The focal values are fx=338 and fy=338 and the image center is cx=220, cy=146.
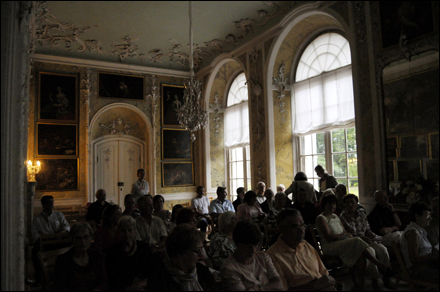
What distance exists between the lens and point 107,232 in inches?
156

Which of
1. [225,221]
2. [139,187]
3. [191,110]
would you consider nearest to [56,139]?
[139,187]

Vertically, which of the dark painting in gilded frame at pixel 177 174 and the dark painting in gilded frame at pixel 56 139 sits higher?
the dark painting in gilded frame at pixel 56 139

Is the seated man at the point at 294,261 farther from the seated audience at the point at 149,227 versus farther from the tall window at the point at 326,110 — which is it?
the tall window at the point at 326,110

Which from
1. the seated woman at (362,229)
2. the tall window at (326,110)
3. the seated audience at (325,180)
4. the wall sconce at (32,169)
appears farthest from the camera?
the wall sconce at (32,169)

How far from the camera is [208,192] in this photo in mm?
10906

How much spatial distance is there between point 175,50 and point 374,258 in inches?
161

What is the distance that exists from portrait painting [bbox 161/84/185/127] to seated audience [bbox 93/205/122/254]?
711 centimetres

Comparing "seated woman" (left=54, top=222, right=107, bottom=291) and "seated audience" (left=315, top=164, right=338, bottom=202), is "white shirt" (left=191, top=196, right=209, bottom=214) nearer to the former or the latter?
"seated audience" (left=315, top=164, right=338, bottom=202)

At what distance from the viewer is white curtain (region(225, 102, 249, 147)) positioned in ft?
33.5

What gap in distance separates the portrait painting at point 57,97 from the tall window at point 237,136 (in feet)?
15.5

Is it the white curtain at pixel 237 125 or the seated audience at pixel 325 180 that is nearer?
the seated audience at pixel 325 180

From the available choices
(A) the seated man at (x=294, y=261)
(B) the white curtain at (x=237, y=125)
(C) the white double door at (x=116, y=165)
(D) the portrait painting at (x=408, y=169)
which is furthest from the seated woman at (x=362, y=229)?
(C) the white double door at (x=116, y=165)

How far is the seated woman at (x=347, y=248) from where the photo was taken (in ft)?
12.8

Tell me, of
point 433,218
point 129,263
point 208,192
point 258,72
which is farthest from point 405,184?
point 208,192
